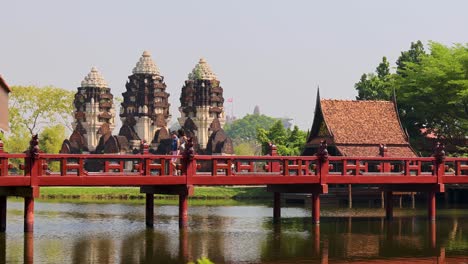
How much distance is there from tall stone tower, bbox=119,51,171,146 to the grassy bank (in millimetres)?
47216

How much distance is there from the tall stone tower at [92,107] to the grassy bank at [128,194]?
1910 inches

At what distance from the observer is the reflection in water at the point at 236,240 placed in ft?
86.0

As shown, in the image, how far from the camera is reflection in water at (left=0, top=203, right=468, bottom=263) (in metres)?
26.2

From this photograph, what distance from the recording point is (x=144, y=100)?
381 ft

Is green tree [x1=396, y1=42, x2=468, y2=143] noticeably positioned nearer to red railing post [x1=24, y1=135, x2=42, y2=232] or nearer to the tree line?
the tree line

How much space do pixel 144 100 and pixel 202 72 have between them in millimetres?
8226

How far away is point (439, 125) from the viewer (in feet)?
223

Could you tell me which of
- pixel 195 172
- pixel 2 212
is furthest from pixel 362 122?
pixel 2 212

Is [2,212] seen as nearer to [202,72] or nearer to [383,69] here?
[383,69]

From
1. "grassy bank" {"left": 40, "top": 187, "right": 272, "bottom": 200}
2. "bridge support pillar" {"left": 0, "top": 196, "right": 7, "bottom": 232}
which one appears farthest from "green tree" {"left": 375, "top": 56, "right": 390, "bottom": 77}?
"bridge support pillar" {"left": 0, "top": 196, "right": 7, "bottom": 232}

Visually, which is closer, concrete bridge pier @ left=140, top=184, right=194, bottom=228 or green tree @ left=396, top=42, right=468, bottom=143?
concrete bridge pier @ left=140, top=184, right=194, bottom=228

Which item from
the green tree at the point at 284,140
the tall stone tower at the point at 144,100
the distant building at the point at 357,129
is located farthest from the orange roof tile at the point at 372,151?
the tall stone tower at the point at 144,100

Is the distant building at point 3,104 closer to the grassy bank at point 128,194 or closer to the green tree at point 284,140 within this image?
the grassy bank at point 128,194

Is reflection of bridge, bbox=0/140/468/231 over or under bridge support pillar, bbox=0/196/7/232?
over
